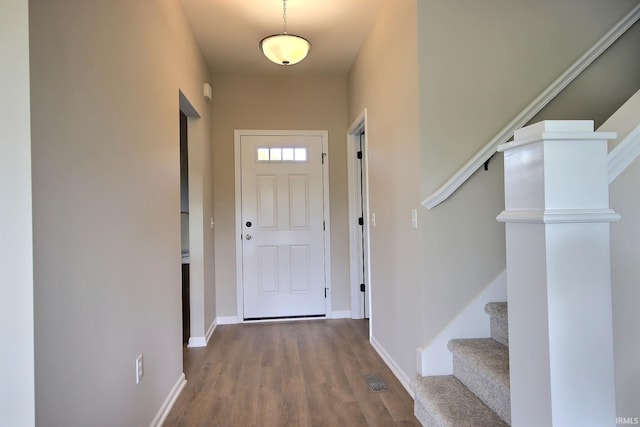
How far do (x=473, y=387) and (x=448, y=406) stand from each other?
7.1 inches

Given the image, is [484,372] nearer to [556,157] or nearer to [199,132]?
[556,157]

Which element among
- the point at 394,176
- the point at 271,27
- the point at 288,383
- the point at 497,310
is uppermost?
the point at 271,27

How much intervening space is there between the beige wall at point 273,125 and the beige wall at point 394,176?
2.58 feet

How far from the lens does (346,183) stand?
390 cm

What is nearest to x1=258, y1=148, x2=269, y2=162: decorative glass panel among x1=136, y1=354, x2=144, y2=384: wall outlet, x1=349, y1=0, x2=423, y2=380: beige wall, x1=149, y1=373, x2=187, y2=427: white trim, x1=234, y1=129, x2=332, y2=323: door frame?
x1=234, y1=129, x2=332, y2=323: door frame

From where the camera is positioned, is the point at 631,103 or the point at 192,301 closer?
the point at 631,103

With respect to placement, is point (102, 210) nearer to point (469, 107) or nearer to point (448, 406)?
point (448, 406)

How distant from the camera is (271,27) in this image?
2900 mm

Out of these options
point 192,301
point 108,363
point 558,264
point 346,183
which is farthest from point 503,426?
point 346,183

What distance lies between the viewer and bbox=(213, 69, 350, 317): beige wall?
375 centimetres

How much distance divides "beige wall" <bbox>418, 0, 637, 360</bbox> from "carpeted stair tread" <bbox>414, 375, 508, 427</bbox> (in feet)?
0.73

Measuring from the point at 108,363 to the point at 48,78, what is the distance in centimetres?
102

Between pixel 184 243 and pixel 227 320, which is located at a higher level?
pixel 184 243

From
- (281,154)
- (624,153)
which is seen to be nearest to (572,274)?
(624,153)
